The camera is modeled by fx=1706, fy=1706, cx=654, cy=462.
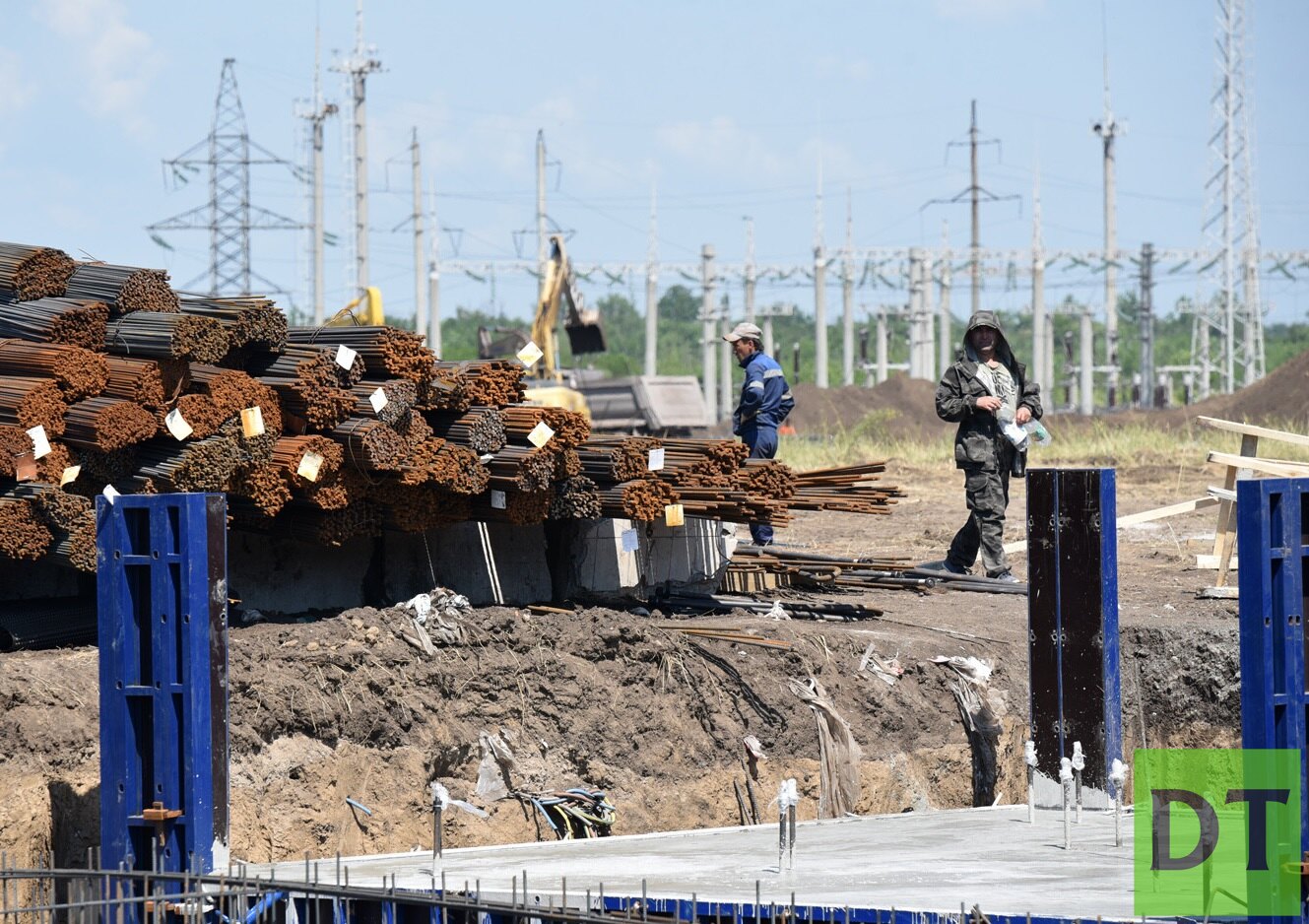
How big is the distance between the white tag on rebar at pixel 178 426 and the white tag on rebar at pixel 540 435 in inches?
76.8

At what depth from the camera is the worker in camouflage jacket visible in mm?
12062

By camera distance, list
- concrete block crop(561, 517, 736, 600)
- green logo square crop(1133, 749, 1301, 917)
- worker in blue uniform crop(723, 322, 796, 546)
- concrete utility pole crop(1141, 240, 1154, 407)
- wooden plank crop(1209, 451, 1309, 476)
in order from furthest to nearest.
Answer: concrete utility pole crop(1141, 240, 1154, 407)
worker in blue uniform crop(723, 322, 796, 546)
wooden plank crop(1209, 451, 1309, 476)
concrete block crop(561, 517, 736, 600)
green logo square crop(1133, 749, 1301, 917)

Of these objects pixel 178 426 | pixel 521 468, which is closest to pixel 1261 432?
pixel 521 468

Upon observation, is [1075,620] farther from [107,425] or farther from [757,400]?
[107,425]

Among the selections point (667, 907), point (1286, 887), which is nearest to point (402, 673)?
point (667, 907)

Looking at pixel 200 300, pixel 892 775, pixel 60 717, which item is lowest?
pixel 892 775

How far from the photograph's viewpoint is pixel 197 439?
29.6 feet

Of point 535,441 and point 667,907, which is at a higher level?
point 535,441

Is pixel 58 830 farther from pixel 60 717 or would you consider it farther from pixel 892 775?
pixel 892 775

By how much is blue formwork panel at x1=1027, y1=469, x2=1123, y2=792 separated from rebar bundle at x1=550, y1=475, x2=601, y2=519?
109 inches

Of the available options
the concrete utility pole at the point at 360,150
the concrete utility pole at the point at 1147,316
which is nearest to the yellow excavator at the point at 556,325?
the concrete utility pole at the point at 360,150

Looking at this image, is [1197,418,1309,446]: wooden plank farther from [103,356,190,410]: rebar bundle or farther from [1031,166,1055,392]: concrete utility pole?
[1031,166,1055,392]: concrete utility pole

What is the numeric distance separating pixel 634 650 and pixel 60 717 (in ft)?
10.5

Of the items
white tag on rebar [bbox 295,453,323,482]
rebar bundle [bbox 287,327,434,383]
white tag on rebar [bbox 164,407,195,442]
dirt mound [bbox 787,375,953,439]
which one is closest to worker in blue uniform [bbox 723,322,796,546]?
rebar bundle [bbox 287,327,434,383]
